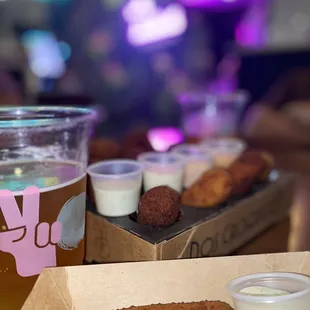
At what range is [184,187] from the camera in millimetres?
929

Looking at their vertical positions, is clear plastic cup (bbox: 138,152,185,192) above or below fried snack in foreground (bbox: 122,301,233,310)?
above

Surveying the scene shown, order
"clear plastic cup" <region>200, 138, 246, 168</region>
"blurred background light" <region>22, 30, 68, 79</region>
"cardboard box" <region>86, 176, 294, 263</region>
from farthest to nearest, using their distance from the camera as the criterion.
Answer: "blurred background light" <region>22, 30, 68, 79</region>
"clear plastic cup" <region>200, 138, 246, 168</region>
"cardboard box" <region>86, 176, 294, 263</region>

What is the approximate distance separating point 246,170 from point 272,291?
39 centimetres

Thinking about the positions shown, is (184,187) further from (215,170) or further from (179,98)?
(179,98)

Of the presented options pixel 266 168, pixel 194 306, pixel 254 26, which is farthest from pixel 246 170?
pixel 254 26

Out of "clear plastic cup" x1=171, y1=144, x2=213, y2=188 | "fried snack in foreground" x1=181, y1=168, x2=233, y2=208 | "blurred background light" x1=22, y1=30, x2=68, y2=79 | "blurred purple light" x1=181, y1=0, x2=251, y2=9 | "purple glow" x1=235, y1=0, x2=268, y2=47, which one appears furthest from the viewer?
"blurred purple light" x1=181, y1=0, x2=251, y2=9

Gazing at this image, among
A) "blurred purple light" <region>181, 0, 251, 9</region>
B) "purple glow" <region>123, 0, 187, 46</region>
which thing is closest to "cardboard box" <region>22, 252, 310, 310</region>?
"purple glow" <region>123, 0, 187, 46</region>

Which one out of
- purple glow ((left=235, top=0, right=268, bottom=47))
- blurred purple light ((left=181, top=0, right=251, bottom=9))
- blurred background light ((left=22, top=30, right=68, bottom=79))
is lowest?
blurred background light ((left=22, top=30, right=68, bottom=79))

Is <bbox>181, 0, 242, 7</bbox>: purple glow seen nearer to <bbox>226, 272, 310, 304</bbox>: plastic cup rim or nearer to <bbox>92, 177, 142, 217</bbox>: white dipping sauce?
<bbox>92, 177, 142, 217</bbox>: white dipping sauce

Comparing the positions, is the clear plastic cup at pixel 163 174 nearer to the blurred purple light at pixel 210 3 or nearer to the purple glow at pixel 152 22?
the purple glow at pixel 152 22

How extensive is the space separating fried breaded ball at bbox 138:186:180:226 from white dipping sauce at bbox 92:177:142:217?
0.12 feet

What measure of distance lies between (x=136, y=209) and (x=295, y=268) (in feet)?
0.90

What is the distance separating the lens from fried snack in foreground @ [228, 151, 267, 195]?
907 millimetres

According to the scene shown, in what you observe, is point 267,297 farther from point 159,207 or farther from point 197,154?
point 197,154
